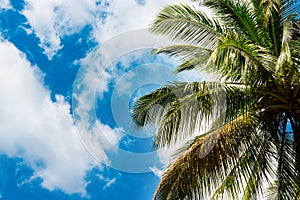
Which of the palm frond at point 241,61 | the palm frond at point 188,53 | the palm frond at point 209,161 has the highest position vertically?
the palm frond at point 188,53

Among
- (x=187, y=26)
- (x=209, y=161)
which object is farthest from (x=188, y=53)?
(x=209, y=161)

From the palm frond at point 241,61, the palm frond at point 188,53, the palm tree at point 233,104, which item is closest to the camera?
the palm frond at point 241,61

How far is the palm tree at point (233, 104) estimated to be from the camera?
8.35 metres

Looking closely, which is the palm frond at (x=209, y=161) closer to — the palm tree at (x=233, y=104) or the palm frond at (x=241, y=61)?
the palm tree at (x=233, y=104)

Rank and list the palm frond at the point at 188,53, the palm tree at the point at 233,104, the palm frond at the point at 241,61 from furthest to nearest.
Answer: the palm frond at the point at 188,53, the palm tree at the point at 233,104, the palm frond at the point at 241,61

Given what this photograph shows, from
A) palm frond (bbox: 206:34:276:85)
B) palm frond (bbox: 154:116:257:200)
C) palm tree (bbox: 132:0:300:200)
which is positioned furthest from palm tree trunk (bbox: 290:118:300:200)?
A: palm frond (bbox: 206:34:276:85)

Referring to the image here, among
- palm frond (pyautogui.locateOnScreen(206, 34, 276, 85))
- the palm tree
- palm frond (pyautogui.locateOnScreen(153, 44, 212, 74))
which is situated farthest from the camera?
palm frond (pyautogui.locateOnScreen(153, 44, 212, 74))

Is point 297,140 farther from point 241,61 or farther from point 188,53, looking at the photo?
point 188,53

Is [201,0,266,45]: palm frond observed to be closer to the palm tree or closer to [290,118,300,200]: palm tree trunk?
the palm tree

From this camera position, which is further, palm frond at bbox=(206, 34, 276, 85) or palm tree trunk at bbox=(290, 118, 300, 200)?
palm tree trunk at bbox=(290, 118, 300, 200)

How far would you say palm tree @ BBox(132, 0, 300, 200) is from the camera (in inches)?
329

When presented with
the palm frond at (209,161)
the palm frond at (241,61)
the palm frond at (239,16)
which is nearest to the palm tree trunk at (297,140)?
the palm frond at (209,161)

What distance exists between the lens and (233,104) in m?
8.77

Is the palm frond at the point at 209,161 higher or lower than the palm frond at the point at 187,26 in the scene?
lower
